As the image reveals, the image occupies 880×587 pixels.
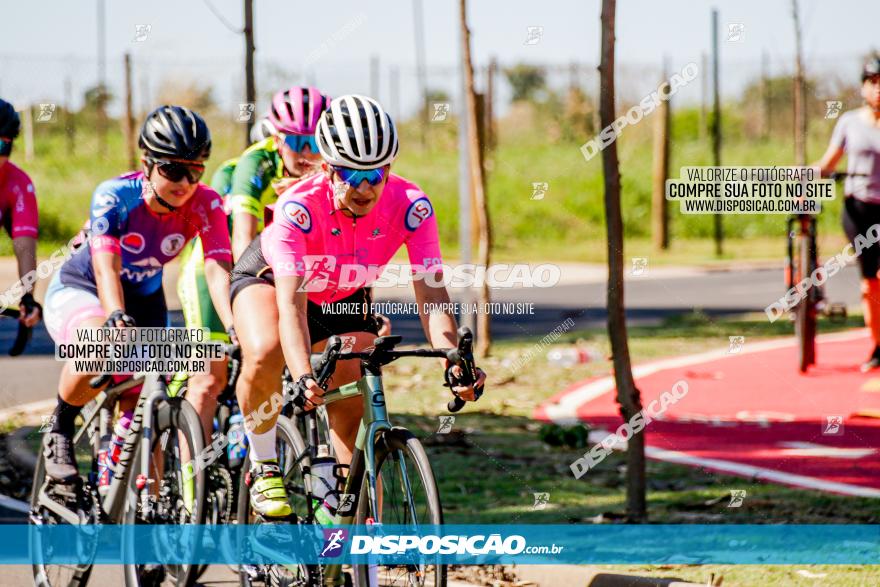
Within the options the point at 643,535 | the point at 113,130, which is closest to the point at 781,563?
the point at 643,535

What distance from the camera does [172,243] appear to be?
6.00 meters

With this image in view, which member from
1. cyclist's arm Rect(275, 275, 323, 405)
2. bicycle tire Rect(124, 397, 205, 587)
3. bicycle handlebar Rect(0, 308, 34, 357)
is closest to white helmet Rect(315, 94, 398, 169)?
cyclist's arm Rect(275, 275, 323, 405)

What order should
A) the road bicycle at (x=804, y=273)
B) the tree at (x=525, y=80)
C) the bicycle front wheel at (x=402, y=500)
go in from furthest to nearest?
the tree at (x=525, y=80) < the road bicycle at (x=804, y=273) < the bicycle front wheel at (x=402, y=500)

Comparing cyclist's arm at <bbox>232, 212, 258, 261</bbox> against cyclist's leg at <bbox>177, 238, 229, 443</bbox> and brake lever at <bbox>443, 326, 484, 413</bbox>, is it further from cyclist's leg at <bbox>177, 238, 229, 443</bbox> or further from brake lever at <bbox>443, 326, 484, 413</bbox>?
brake lever at <bbox>443, 326, 484, 413</bbox>

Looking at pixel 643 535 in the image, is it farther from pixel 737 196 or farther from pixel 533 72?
pixel 533 72

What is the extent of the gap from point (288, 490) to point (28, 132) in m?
20.0

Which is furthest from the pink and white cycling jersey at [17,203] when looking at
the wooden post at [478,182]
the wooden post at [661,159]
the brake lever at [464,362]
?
the wooden post at [661,159]

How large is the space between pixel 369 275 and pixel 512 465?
335 cm

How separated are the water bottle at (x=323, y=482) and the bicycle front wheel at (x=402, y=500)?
203mm

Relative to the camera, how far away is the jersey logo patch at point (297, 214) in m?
4.91

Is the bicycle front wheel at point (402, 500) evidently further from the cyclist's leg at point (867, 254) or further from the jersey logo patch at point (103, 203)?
the cyclist's leg at point (867, 254)

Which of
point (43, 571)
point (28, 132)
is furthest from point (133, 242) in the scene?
point (28, 132)

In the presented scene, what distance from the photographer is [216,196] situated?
602 centimetres

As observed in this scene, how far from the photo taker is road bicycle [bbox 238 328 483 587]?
4387mm
